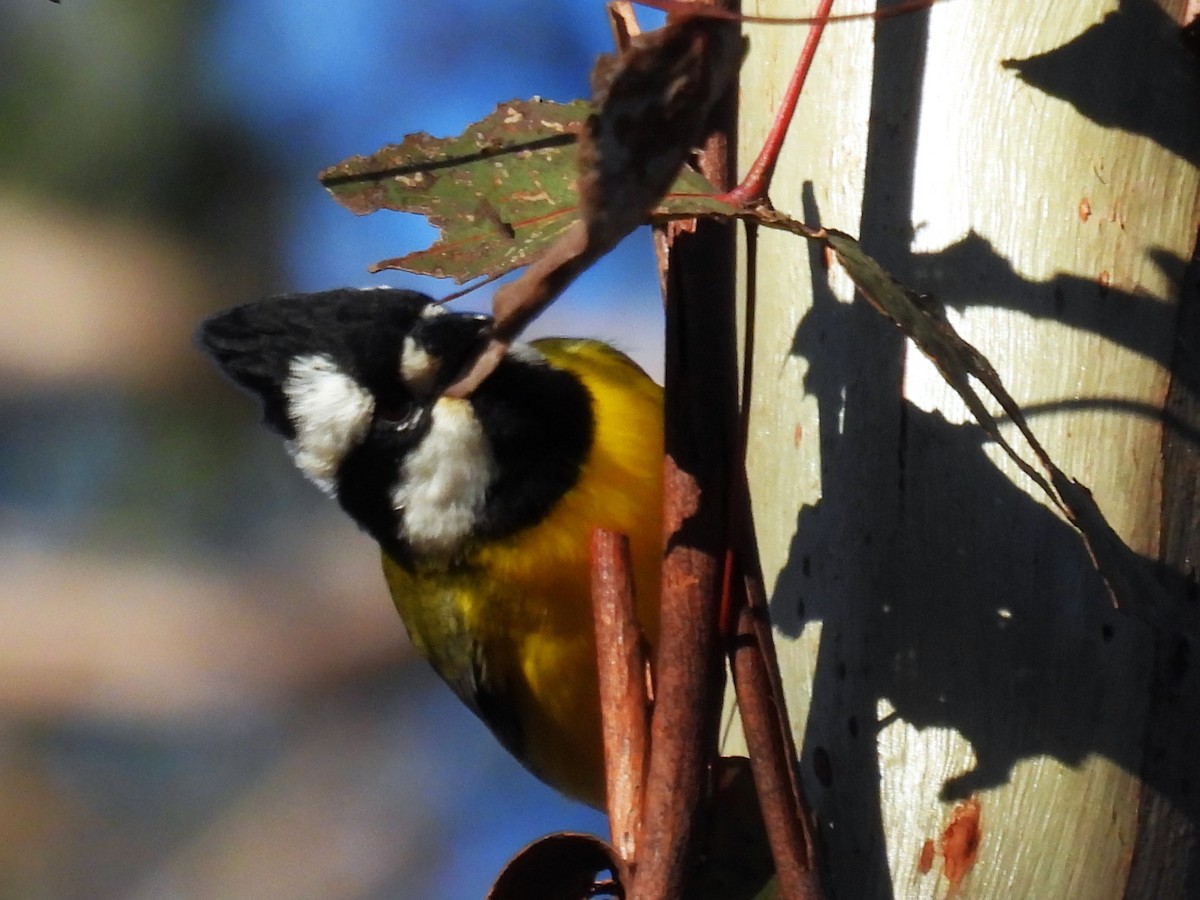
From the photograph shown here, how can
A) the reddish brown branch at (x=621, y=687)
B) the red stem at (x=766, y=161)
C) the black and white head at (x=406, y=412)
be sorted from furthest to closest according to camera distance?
the black and white head at (x=406, y=412)
the reddish brown branch at (x=621, y=687)
the red stem at (x=766, y=161)

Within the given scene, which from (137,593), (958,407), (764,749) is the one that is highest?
(958,407)

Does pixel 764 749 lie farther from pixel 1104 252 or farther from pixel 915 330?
pixel 1104 252

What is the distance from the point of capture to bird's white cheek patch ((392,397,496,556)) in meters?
1.13

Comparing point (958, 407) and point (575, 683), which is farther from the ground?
point (958, 407)

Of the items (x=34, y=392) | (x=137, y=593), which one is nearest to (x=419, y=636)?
(x=137, y=593)

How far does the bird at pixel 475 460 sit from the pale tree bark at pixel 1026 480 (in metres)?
0.33

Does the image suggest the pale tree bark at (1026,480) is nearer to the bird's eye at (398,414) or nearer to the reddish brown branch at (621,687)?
the reddish brown branch at (621,687)

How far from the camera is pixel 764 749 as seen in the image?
640 millimetres

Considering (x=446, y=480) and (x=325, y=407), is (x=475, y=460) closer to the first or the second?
(x=446, y=480)

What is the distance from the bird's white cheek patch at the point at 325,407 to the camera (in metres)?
1.09

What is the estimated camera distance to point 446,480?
115cm

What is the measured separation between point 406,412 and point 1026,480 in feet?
1.85

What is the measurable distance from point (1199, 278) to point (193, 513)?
3.02m

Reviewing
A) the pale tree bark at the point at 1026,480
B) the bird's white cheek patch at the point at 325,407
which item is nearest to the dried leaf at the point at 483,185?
the pale tree bark at the point at 1026,480
